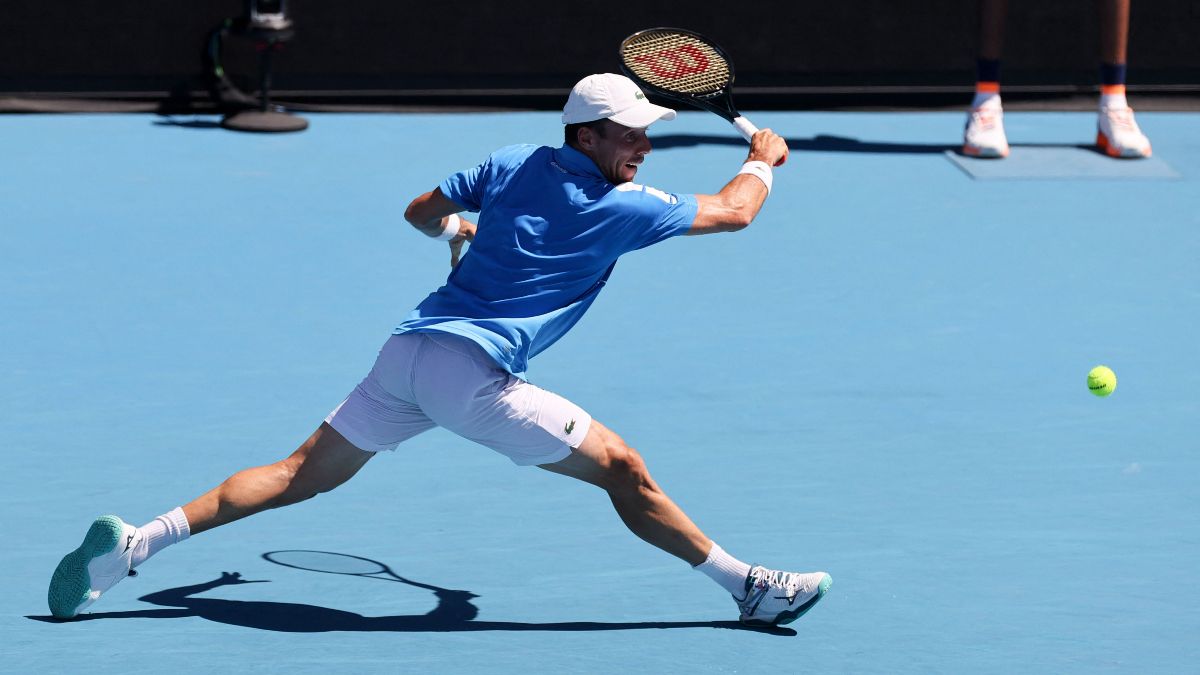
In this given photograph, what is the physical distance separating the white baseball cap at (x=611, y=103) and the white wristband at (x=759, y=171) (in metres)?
0.45

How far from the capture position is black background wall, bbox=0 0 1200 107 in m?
11.8

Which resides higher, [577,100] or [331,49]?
[577,100]

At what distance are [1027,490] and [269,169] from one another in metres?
5.57

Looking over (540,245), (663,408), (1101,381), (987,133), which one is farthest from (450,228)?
(987,133)

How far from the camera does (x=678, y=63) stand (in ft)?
21.8

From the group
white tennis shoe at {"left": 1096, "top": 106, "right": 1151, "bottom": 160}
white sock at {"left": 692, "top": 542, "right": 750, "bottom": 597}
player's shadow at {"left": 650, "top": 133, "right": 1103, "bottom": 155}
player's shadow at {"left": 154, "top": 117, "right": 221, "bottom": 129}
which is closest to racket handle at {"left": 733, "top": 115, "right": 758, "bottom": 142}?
white sock at {"left": 692, "top": 542, "right": 750, "bottom": 597}

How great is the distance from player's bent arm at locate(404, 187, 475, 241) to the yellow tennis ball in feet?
9.68

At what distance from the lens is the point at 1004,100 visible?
12.3 m

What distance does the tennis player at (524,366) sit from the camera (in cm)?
498

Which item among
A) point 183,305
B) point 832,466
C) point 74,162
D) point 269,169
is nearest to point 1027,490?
point 832,466

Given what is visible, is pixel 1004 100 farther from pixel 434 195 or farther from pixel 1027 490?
pixel 434 195

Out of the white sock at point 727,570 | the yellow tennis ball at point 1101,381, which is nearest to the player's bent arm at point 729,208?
the white sock at point 727,570

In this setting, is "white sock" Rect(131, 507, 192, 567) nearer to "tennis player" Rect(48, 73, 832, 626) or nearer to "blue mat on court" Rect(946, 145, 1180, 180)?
"tennis player" Rect(48, 73, 832, 626)

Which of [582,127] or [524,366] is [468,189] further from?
[524,366]
